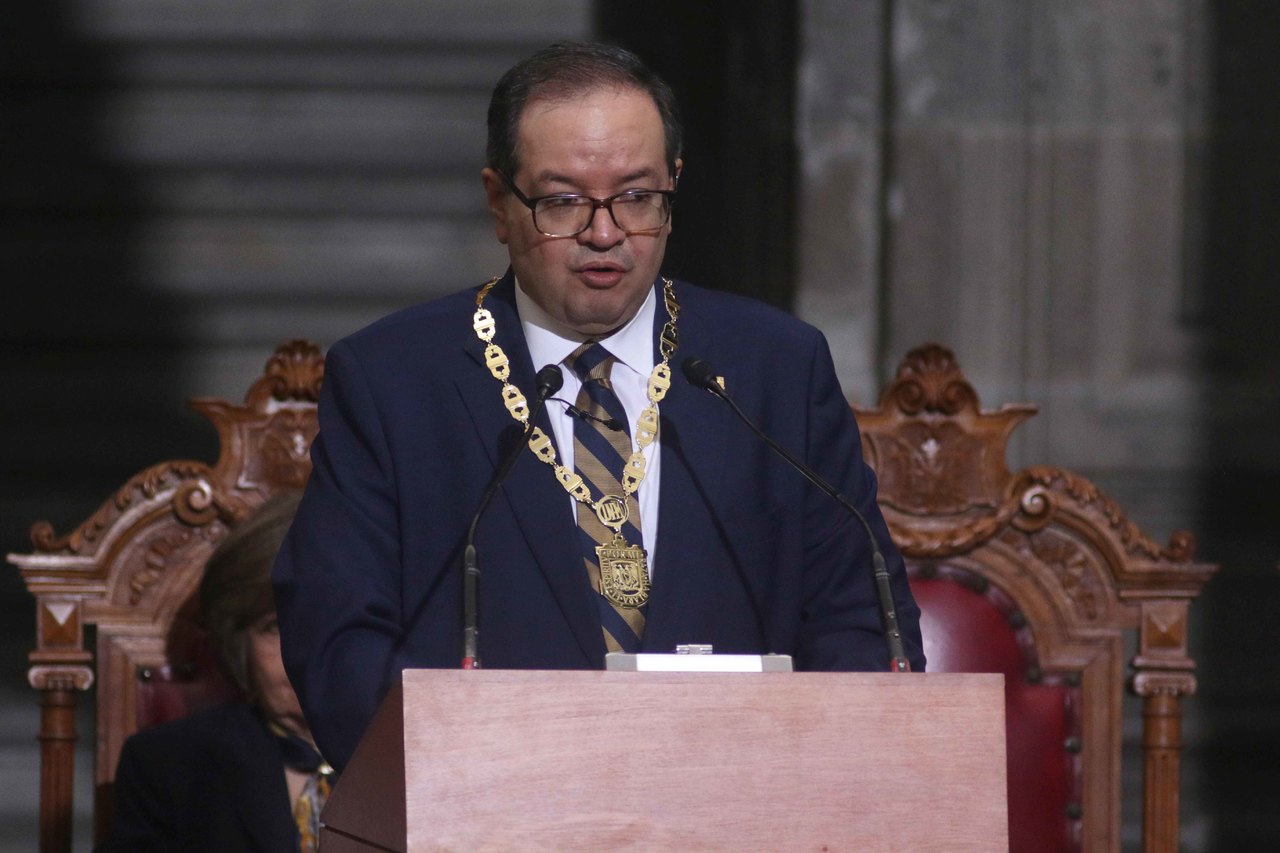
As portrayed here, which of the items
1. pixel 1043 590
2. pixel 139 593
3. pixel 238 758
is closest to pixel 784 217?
pixel 1043 590

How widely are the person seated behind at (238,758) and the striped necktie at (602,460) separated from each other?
75 centimetres

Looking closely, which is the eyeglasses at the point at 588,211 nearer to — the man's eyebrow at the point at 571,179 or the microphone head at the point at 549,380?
the man's eyebrow at the point at 571,179

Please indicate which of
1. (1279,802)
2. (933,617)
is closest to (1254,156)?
(1279,802)

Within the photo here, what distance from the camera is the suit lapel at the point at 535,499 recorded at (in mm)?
2207

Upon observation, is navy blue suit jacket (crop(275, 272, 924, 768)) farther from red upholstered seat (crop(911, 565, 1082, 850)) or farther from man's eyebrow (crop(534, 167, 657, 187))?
red upholstered seat (crop(911, 565, 1082, 850))

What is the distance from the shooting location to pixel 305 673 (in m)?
2.13

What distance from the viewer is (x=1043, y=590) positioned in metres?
3.12

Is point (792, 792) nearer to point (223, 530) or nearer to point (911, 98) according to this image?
point (223, 530)

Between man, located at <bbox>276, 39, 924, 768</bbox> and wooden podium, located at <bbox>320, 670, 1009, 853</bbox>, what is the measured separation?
21.4 inches

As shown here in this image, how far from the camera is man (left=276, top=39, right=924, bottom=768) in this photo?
221cm

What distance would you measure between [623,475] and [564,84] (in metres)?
0.46

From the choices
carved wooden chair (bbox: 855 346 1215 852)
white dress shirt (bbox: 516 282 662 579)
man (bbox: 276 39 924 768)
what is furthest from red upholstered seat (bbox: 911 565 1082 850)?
white dress shirt (bbox: 516 282 662 579)

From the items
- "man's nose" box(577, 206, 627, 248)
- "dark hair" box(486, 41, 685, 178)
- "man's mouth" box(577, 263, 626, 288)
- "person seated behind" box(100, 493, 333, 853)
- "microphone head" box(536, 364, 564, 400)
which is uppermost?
"dark hair" box(486, 41, 685, 178)

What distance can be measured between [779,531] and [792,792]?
753mm
